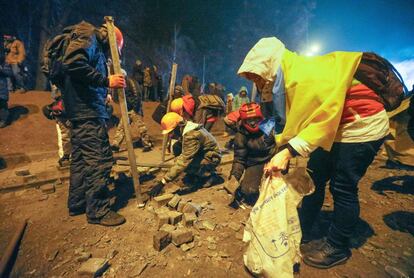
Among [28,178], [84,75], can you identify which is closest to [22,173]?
[28,178]

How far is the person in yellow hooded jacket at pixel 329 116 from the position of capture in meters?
1.52

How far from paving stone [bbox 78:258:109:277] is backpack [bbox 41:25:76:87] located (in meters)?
2.01

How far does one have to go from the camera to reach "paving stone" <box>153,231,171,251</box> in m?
2.13

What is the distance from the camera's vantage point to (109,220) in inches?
101

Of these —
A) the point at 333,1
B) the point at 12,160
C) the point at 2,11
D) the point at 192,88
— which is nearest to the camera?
the point at 12,160

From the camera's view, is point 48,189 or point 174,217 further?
point 48,189

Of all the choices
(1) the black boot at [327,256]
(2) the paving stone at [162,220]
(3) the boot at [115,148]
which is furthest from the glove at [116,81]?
(3) the boot at [115,148]

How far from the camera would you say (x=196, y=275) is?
186 cm

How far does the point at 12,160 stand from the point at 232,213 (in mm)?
5533

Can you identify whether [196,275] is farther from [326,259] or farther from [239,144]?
[239,144]

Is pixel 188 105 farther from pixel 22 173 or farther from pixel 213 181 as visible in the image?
pixel 22 173

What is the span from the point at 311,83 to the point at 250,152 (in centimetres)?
197

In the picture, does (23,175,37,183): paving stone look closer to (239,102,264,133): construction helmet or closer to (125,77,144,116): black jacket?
(125,77,144,116): black jacket

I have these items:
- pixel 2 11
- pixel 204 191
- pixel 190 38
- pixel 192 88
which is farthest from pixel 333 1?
pixel 204 191
